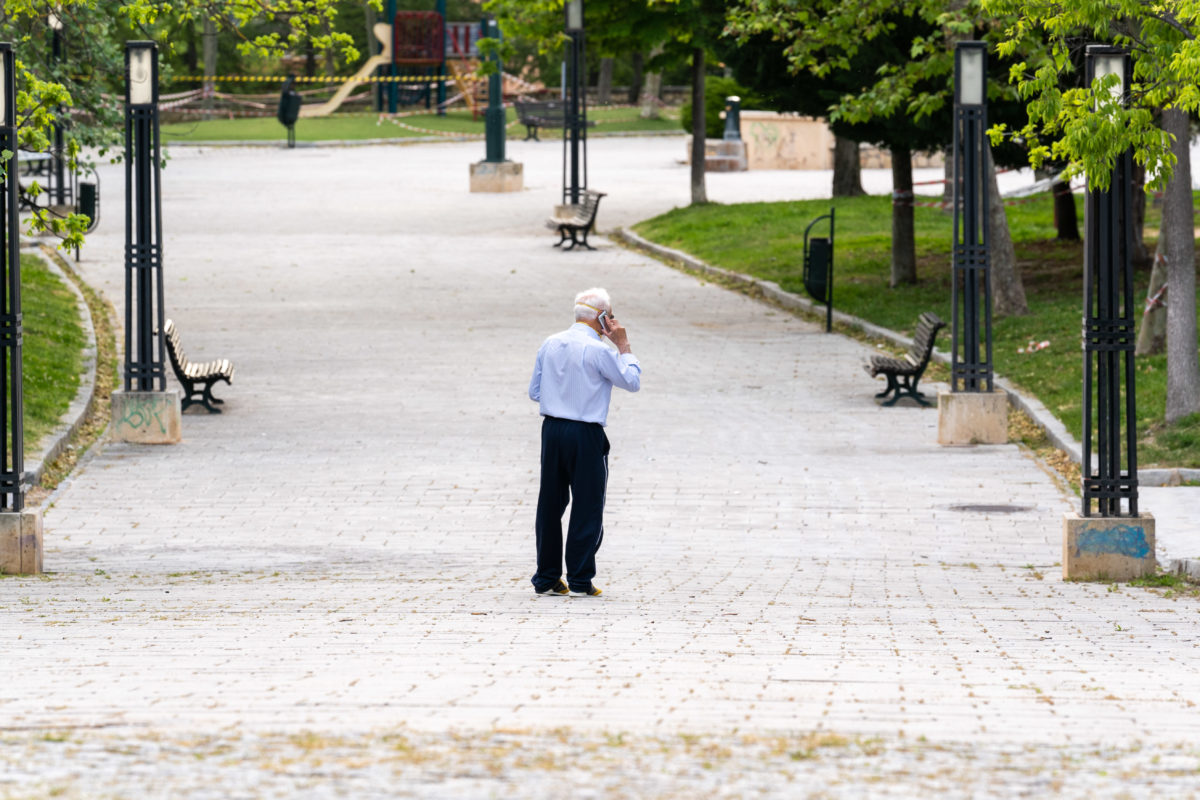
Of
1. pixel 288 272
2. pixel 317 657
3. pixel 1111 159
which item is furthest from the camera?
pixel 288 272

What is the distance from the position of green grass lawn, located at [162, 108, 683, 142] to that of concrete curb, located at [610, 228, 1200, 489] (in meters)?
22.6

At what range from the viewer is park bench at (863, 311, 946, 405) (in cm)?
1526

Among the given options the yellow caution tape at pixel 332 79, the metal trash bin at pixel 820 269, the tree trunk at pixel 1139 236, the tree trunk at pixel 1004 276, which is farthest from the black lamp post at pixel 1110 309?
the yellow caution tape at pixel 332 79

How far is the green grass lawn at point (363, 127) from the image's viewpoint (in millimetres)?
49250

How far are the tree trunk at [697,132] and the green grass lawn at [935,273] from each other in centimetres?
70

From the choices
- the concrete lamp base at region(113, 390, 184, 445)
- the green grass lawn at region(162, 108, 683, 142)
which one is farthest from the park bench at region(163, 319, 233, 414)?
the green grass lawn at region(162, 108, 683, 142)

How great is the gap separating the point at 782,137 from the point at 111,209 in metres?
17.2

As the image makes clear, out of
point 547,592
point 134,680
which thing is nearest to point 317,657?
point 134,680

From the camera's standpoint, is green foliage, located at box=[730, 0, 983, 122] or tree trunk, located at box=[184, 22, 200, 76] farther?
tree trunk, located at box=[184, 22, 200, 76]

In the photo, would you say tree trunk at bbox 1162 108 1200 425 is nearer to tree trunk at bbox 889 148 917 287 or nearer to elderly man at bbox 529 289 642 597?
elderly man at bbox 529 289 642 597

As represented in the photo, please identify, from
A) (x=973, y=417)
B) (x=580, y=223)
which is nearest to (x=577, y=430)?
(x=973, y=417)

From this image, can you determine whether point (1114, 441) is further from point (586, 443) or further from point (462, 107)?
point (462, 107)

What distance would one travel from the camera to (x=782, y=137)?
41.5 metres

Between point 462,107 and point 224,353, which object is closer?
point 224,353
